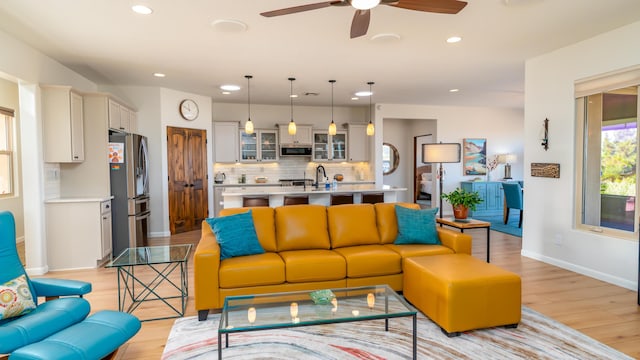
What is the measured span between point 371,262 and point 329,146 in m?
5.47

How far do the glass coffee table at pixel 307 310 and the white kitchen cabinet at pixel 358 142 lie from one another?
242 inches

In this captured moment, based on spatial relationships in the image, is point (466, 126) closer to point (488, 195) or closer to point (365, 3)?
point (488, 195)

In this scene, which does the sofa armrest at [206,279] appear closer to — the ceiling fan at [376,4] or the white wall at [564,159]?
the ceiling fan at [376,4]

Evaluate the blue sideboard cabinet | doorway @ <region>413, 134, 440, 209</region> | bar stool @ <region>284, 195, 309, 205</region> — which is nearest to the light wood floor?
bar stool @ <region>284, 195, 309, 205</region>

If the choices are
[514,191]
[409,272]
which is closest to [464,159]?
[514,191]

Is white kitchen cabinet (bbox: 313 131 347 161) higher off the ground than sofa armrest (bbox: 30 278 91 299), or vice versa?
white kitchen cabinet (bbox: 313 131 347 161)

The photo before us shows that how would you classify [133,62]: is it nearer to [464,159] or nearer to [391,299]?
[391,299]

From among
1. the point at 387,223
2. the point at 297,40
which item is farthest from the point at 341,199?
the point at 297,40

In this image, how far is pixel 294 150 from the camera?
8336mm

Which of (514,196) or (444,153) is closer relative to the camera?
(444,153)

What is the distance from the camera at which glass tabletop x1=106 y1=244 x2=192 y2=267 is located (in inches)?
119

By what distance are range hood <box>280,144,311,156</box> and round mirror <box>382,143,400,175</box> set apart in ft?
8.77

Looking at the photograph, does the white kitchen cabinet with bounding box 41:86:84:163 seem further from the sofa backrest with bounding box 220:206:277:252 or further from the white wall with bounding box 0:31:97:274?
the sofa backrest with bounding box 220:206:277:252

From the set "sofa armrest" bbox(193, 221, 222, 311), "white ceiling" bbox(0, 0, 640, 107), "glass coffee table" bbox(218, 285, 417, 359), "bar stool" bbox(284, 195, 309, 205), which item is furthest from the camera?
"bar stool" bbox(284, 195, 309, 205)
